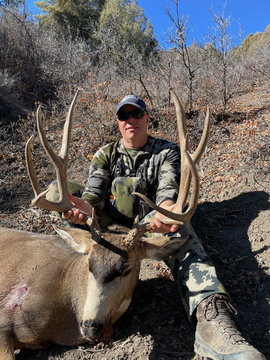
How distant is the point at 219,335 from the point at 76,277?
1.40 metres

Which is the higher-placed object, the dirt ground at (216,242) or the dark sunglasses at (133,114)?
the dark sunglasses at (133,114)

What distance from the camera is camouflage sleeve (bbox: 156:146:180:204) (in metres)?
3.32

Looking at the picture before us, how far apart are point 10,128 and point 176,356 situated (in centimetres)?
738

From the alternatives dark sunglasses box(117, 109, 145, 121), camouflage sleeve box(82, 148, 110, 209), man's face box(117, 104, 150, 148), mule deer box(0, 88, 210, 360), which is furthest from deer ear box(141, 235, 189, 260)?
dark sunglasses box(117, 109, 145, 121)

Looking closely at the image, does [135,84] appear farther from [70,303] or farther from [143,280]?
[70,303]

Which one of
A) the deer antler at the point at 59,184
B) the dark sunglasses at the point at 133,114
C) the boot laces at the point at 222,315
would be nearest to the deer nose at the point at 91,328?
the deer antler at the point at 59,184

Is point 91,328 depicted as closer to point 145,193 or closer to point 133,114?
point 145,193

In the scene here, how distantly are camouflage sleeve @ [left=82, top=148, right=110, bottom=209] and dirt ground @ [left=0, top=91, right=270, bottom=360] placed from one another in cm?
102

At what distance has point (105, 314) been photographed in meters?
2.37

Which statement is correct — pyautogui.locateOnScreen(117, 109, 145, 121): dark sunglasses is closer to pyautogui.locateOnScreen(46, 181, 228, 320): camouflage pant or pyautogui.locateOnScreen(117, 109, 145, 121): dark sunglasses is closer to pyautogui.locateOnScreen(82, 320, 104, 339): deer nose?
pyautogui.locateOnScreen(46, 181, 228, 320): camouflage pant

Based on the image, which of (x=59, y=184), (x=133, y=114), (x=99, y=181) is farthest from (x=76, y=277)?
(x=133, y=114)

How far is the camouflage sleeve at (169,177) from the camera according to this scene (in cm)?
332

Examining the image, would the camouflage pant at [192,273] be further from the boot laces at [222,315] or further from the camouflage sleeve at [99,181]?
the camouflage sleeve at [99,181]

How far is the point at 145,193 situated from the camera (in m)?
3.81
